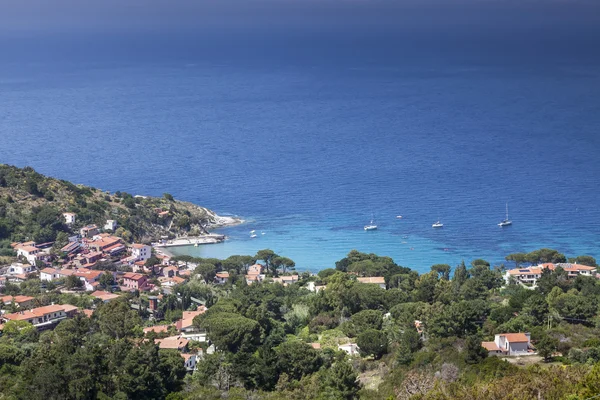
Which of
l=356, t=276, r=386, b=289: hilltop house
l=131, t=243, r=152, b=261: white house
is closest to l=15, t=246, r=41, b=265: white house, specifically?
l=131, t=243, r=152, b=261: white house

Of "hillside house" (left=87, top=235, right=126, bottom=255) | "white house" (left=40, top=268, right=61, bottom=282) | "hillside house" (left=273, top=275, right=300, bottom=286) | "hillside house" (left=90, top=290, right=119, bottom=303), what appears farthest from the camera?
"hillside house" (left=87, top=235, right=126, bottom=255)

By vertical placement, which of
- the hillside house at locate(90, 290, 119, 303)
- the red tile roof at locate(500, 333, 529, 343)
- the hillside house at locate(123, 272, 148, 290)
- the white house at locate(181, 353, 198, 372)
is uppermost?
the red tile roof at locate(500, 333, 529, 343)

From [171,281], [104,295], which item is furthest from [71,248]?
[104,295]

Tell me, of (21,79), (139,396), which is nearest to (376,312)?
(139,396)

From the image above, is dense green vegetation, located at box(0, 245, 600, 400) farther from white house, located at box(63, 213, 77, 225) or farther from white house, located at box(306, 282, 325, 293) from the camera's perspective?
white house, located at box(63, 213, 77, 225)

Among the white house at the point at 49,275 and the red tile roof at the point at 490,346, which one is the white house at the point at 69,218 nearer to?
the white house at the point at 49,275

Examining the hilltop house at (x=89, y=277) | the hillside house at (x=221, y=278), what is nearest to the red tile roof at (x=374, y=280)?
the hillside house at (x=221, y=278)

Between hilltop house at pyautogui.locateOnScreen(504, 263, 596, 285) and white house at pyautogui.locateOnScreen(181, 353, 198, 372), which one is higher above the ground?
white house at pyautogui.locateOnScreen(181, 353, 198, 372)
